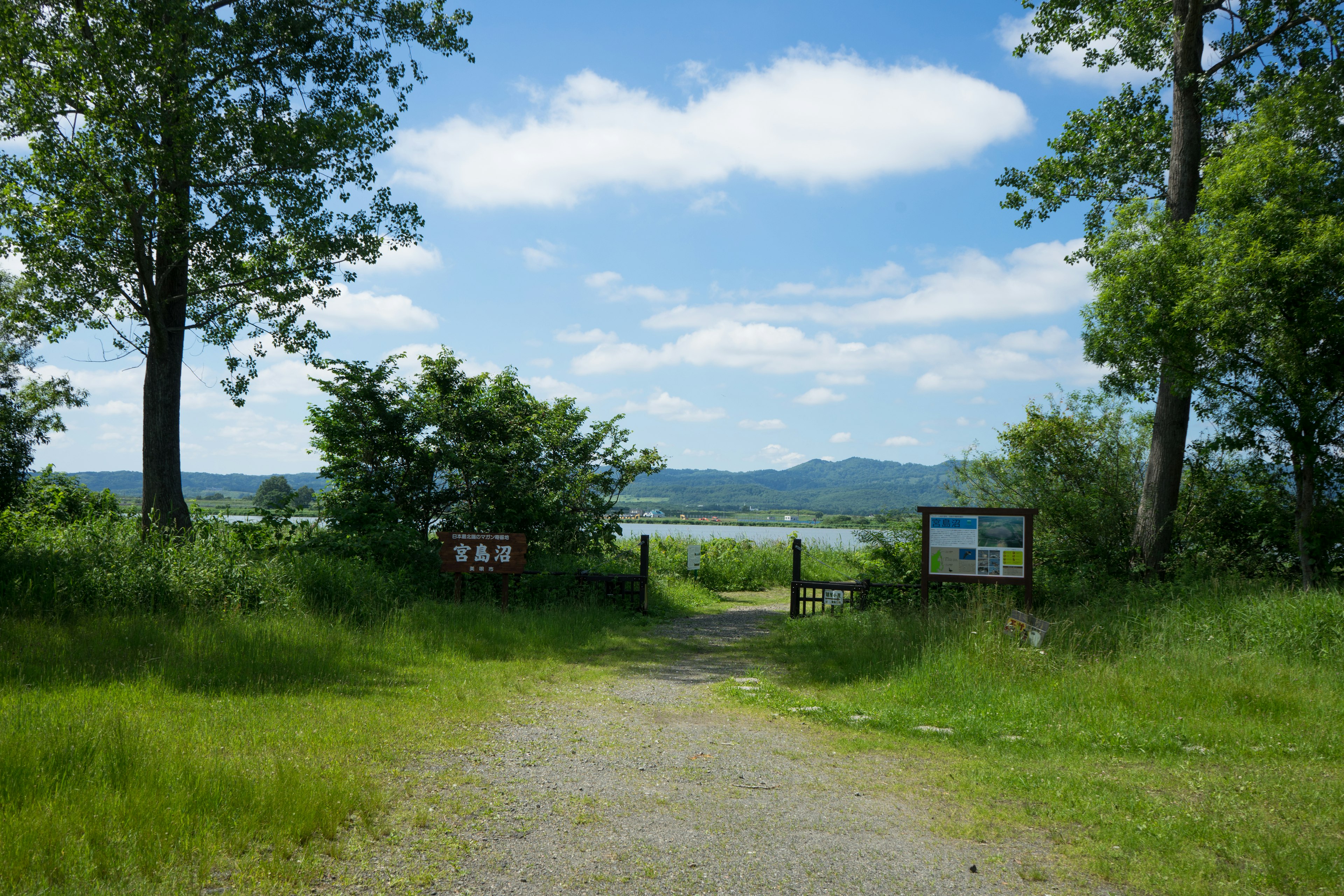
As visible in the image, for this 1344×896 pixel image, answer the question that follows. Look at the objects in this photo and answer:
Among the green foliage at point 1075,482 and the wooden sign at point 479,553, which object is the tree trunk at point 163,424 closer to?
the wooden sign at point 479,553

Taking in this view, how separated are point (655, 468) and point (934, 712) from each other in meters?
12.5

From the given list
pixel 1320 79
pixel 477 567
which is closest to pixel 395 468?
pixel 477 567

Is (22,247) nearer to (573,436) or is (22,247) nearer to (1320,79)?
(573,436)

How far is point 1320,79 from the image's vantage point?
12.4 m

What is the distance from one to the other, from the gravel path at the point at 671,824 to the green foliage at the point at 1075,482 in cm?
905

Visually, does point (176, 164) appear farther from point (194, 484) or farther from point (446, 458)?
point (194, 484)

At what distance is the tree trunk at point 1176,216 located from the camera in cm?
1305

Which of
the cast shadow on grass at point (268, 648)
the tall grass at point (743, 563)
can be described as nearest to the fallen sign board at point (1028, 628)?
the cast shadow on grass at point (268, 648)

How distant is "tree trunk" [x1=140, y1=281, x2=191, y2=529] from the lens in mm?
13562

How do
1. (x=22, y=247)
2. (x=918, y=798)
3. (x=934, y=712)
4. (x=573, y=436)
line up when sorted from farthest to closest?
(x=573, y=436) → (x=22, y=247) → (x=934, y=712) → (x=918, y=798)

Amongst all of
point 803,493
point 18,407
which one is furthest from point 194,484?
point 803,493

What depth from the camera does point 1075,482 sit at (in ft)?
48.9

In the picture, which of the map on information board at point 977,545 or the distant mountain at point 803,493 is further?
the distant mountain at point 803,493

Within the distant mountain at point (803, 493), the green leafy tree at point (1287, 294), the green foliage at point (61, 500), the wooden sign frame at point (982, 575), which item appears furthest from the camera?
the distant mountain at point (803, 493)
